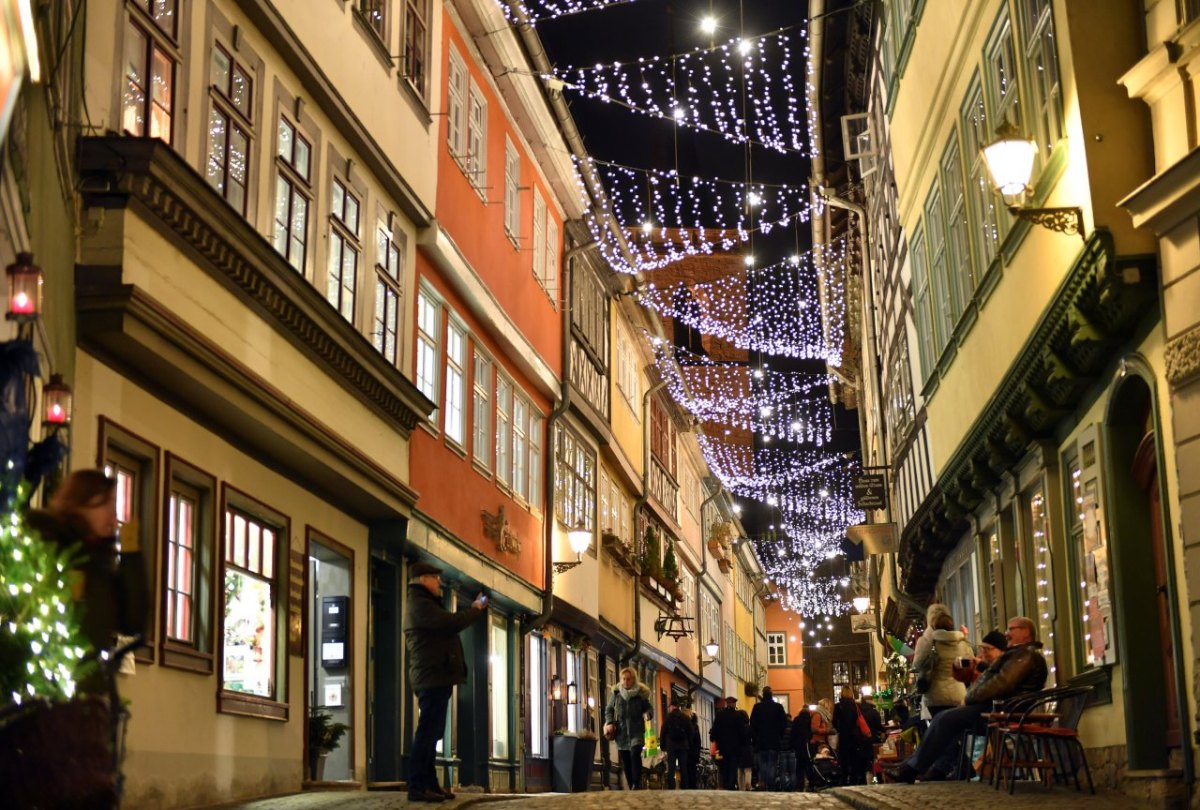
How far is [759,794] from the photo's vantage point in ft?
55.2

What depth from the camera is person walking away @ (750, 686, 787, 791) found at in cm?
2770

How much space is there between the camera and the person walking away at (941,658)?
17.5m

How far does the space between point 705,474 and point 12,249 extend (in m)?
45.9

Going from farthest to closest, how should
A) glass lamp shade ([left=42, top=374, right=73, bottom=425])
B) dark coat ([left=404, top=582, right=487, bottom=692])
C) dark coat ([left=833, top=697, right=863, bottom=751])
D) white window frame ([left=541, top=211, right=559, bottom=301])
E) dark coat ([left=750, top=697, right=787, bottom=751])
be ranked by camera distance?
white window frame ([left=541, top=211, right=559, bottom=301]), dark coat ([left=750, top=697, right=787, bottom=751]), dark coat ([left=833, top=697, right=863, bottom=751]), dark coat ([left=404, top=582, right=487, bottom=692]), glass lamp shade ([left=42, top=374, right=73, bottom=425])

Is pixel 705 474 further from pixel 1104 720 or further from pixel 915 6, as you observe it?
pixel 1104 720

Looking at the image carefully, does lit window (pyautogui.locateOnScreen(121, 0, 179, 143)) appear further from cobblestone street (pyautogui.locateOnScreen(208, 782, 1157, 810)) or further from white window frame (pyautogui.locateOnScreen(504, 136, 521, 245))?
white window frame (pyautogui.locateOnScreen(504, 136, 521, 245))

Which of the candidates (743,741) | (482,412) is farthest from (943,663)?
(743,741)

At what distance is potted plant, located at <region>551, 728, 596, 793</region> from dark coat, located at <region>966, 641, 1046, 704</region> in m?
12.6

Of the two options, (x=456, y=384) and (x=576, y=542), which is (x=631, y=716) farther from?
(x=456, y=384)

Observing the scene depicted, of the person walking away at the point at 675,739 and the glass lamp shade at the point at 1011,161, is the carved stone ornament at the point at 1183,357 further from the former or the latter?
the person walking away at the point at 675,739

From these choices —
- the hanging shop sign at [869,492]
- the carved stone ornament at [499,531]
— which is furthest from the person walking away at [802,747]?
the carved stone ornament at [499,531]

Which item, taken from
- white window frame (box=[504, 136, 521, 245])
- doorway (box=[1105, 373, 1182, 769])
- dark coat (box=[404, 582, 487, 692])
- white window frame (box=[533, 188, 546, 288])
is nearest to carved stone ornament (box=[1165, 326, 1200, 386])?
doorway (box=[1105, 373, 1182, 769])

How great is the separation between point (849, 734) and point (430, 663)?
13.3m

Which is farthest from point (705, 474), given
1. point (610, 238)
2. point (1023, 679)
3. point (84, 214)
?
point (84, 214)
